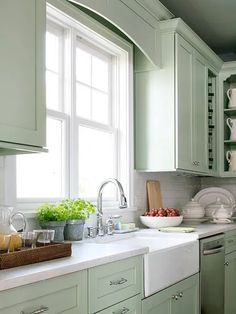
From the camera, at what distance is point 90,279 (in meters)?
2.08

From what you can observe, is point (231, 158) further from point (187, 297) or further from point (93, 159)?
point (187, 297)

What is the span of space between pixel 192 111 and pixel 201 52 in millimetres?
616

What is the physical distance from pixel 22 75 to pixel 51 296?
0.94m

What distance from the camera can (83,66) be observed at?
139 inches

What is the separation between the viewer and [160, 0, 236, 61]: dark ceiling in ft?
14.3

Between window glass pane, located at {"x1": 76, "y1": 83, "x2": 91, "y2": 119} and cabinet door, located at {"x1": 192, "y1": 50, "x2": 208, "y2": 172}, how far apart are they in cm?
115

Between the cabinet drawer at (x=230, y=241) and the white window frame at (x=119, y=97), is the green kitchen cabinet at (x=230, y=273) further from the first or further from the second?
the white window frame at (x=119, y=97)

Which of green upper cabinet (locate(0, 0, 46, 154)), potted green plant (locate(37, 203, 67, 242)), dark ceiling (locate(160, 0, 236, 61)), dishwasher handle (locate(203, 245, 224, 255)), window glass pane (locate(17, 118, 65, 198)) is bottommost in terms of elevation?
dishwasher handle (locate(203, 245, 224, 255))

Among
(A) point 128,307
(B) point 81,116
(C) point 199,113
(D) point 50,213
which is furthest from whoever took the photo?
(C) point 199,113

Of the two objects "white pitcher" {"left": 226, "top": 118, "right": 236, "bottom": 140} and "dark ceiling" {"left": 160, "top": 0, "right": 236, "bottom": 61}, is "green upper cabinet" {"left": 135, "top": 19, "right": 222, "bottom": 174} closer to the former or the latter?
"dark ceiling" {"left": 160, "top": 0, "right": 236, "bottom": 61}

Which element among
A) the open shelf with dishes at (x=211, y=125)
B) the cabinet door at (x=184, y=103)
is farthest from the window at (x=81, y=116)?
the open shelf with dishes at (x=211, y=125)

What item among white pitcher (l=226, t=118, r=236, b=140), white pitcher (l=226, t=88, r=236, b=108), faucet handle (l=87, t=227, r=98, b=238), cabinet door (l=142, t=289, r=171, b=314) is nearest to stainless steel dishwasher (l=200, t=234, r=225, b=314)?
cabinet door (l=142, t=289, r=171, b=314)

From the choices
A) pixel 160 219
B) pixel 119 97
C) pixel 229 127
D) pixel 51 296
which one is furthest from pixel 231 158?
pixel 51 296

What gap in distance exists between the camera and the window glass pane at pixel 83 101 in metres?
3.44
